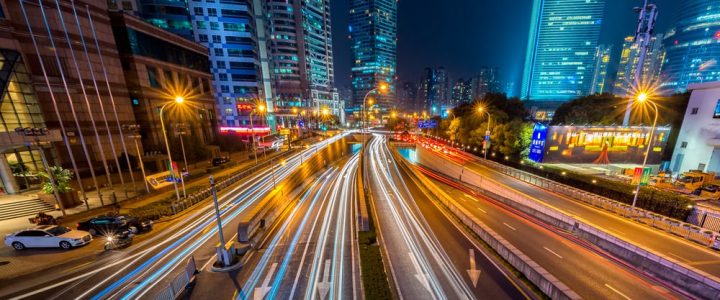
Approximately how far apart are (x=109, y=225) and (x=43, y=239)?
3.12m

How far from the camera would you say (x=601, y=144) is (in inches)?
1356

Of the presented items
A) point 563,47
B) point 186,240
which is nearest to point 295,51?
point 186,240

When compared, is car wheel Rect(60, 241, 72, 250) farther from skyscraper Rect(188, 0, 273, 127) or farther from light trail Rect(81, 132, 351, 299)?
skyscraper Rect(188, 0, 273, 127)

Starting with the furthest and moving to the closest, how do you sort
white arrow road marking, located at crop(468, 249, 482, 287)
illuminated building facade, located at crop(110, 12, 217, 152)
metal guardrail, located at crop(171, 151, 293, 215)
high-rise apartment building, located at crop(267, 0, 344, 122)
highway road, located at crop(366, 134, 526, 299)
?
1. high-rise apartment building, located at crop(267, 0, 344, 122)
2. illuminated building facade, located at crop(110, 12, 217, 152)
3. metal guardrail, located at crop(171, 151, 293, 215)
4. white arrow road marking, located at crop(468, 249, 482, 287)
5. highway road, located at crop(366, 134, 526, 299)

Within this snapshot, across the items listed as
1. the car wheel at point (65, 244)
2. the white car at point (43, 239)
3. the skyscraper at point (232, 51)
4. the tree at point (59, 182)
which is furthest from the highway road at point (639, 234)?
the skyscraper at point (232, 51)

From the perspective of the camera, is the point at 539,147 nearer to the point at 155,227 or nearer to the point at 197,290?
the point at 197,290

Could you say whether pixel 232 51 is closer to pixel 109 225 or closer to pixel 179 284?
pixel 109 225

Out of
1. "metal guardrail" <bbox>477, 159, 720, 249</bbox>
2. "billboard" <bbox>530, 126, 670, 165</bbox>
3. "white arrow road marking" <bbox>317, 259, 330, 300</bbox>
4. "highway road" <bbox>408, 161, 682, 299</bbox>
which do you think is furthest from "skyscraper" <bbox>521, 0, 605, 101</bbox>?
"white arrow road marking" <bbox>317, 259, 330, 300</bbox>

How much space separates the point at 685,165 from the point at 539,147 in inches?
735

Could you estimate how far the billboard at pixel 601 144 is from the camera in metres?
33.7

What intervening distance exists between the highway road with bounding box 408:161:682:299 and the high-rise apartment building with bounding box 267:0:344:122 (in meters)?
97.8

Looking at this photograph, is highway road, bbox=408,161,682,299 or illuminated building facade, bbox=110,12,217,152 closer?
highway road, bbox=408,161,682,299

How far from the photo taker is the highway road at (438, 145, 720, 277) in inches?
575

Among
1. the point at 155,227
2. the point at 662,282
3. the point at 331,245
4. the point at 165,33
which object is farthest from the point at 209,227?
the point at 165,33
